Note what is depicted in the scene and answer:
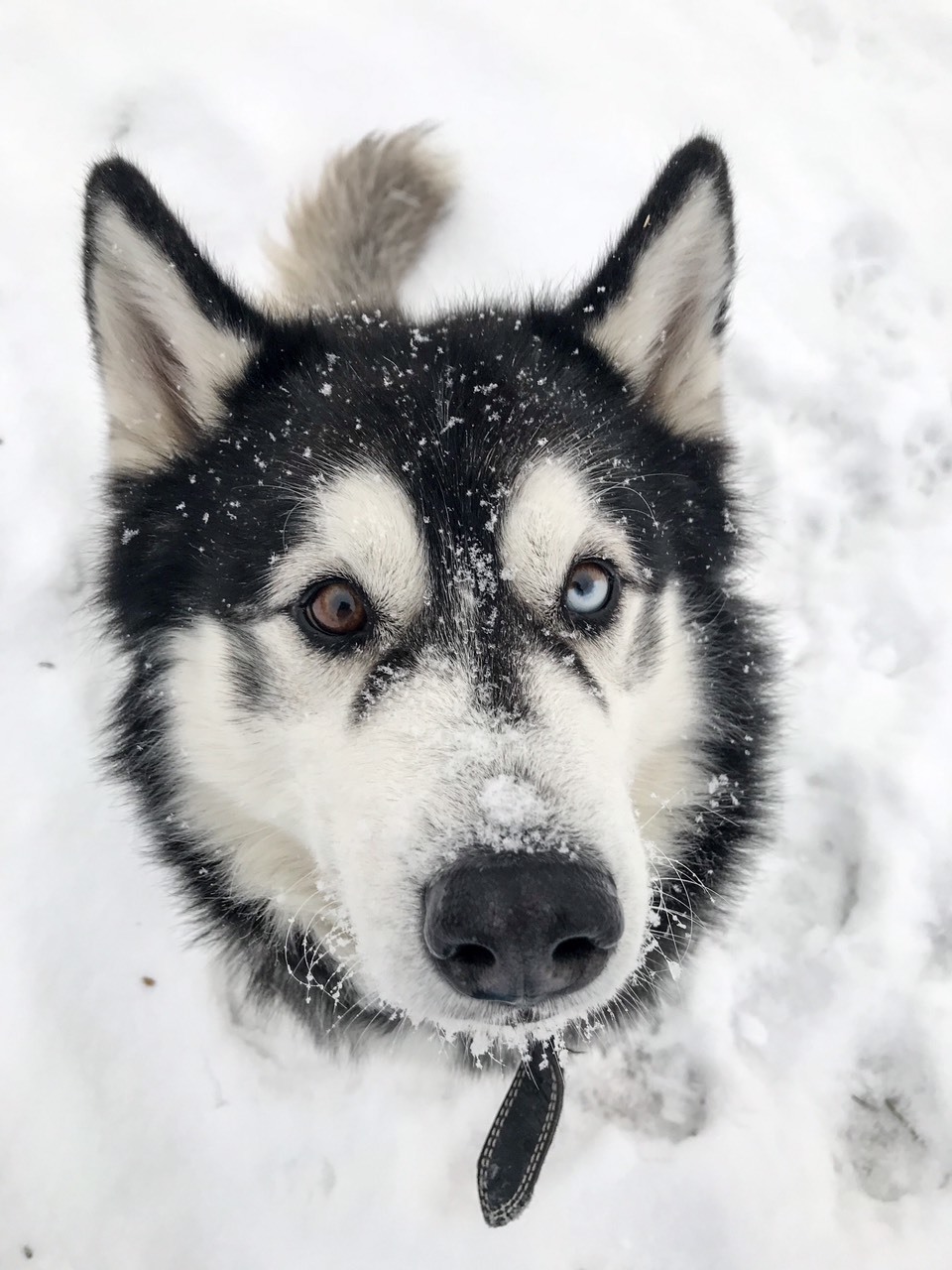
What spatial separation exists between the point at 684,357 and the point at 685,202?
1.20 ft

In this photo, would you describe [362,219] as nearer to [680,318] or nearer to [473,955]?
[680,318]

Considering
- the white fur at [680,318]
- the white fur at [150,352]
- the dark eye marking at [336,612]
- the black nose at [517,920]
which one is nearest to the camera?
the black nose at [517,920]

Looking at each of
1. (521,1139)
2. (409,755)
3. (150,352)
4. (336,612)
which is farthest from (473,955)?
(150,352)

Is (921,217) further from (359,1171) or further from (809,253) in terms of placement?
(359,1171)

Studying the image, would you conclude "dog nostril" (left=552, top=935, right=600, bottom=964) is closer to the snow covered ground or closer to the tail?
the snow covered ground

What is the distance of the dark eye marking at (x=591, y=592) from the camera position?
1.79 m

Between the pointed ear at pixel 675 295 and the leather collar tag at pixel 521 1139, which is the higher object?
the pointed ear at pixel 675 295

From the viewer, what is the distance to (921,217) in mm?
3973

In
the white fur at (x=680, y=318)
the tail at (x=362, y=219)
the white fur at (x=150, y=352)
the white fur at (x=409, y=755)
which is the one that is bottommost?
the white fur at (x=409, y=755)

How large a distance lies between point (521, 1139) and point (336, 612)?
1.44 metres

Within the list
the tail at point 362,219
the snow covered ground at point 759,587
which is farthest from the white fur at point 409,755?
the tail at point 362,219

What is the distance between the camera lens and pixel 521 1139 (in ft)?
6.93

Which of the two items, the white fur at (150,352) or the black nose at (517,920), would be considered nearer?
the black nose at (517,920)

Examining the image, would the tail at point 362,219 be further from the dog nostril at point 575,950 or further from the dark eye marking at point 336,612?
the dog nostril at point 575,950
